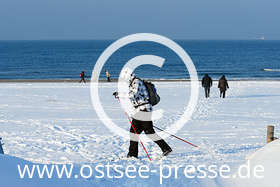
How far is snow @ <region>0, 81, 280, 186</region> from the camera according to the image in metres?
6.65

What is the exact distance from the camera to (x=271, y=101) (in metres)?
17.5

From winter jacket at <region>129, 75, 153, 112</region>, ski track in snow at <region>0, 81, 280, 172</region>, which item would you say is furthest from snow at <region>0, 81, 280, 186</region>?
winter jacket at <region>129, 75, 153, 112</region>

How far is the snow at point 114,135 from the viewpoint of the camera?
262 inches

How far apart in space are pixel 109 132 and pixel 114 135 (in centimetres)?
44

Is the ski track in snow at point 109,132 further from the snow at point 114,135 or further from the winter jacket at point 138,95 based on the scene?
the winter jacket at point 138,95

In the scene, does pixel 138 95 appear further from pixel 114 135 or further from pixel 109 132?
pixel 109 132

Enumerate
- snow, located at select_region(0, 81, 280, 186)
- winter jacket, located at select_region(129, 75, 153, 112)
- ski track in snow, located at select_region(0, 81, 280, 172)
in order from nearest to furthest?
winter jacket, located at select_region(129, 75, 153, 112)
snow, located at select_region(0, 81, 280, 186)
ski track in snow, located at select_region(0, 81, 280, 172)

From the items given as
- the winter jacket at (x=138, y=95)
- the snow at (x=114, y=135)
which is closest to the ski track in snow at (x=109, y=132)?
the snow at (x=114, y=135)

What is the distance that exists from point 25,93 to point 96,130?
11.9m

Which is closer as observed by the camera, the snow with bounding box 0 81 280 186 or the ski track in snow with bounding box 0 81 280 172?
the snow with bounding box 0 81 280 186

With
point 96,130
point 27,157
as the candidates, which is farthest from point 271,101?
point 27,157

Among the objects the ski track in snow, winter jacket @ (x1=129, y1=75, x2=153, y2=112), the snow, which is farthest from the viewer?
the ski track in snow

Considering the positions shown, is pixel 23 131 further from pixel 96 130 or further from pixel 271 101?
pixel 271 101

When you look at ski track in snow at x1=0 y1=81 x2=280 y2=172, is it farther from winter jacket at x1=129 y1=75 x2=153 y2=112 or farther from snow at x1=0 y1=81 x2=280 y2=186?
winter jacket at x1=129 y1=75 x2=153 y2=112
